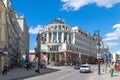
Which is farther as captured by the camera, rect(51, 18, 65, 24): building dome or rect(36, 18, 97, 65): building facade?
rect(51, 18, 65, 24): building dome

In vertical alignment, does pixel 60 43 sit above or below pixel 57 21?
below

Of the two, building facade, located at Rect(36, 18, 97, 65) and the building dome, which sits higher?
the building dome

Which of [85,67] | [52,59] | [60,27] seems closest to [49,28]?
[60,27]

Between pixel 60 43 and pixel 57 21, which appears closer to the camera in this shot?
pixel 60 43

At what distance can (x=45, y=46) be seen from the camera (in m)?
133

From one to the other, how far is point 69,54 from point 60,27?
13.5 metres

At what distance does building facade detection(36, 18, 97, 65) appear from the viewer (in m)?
129

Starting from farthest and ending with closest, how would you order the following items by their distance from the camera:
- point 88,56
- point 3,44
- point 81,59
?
point 88,56
point 81,59
point 3,44

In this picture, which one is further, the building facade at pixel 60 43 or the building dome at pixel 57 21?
the building dome at pixel 57 21

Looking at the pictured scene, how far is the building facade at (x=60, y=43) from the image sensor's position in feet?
424

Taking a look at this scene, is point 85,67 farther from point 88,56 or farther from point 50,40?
point 88,56

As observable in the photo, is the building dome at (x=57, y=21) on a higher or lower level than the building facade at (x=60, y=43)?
higher

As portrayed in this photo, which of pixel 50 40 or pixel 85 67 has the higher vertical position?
pixel 50 40

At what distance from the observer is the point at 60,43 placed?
132 metres
